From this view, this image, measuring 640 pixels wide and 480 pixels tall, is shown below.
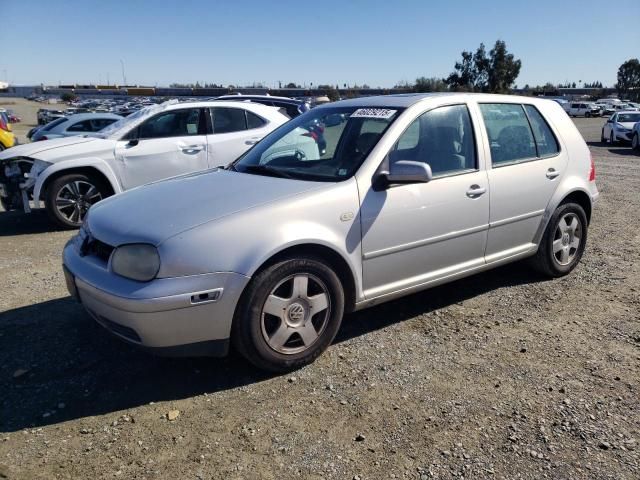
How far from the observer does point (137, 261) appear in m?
2.96

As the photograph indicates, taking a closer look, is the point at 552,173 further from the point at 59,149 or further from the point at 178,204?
the point at 59,149

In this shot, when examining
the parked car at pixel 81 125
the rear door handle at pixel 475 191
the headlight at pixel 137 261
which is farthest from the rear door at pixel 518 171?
the parked car at pixel 81 125

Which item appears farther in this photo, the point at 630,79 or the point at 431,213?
the point at 630,79

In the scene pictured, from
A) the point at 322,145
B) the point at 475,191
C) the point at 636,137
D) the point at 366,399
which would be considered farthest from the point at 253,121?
the point at 636,137

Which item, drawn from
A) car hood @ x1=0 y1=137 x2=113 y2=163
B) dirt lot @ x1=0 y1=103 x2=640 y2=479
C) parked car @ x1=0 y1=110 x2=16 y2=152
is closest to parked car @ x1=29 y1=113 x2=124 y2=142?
parked car @ x1=0 y1=110 x2=16 y2=152

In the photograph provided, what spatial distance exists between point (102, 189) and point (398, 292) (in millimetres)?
5080

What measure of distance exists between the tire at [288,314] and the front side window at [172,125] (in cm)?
495

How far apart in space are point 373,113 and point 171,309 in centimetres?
207

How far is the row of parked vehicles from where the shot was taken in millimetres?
2961

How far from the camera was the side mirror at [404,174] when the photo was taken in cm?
343

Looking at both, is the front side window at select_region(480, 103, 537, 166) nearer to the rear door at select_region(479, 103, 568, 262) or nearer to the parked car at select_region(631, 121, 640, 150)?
the rear door at select_region(479, 103, 568, 262)

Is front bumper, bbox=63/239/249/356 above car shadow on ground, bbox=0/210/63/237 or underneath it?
above

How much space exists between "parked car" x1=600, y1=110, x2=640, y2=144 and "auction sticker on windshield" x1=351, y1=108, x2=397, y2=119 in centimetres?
1867

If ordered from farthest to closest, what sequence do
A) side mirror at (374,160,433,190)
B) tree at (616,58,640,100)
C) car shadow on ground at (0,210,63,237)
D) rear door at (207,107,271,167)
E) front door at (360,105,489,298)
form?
1. tree at (616,58,640,100)
2. rear door at (207,107,271,167)
3. car shadow on ground at (0,210,63,237)
4. front door at (360,105,489,298)
5. side mirror at (374,160,433,190)
